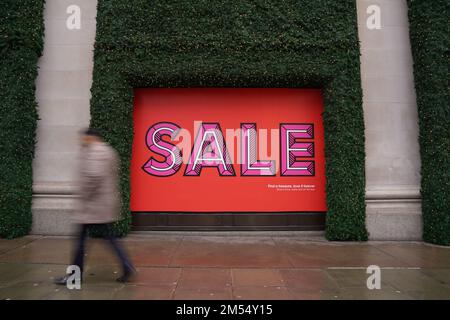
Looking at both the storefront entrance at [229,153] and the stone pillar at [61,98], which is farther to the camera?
the storefront entrance at [229,153]

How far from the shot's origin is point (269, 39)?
787cm

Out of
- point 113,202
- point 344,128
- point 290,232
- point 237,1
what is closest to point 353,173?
point 344,128

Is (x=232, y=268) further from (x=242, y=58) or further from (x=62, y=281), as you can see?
(x=242, y=58)

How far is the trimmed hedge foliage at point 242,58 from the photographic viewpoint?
7.72 m

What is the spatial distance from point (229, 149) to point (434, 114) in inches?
176

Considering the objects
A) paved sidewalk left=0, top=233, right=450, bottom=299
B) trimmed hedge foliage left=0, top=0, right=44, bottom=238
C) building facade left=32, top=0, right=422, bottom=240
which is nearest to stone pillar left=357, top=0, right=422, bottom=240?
building facade left=32, top=0, right=422, bottom=240

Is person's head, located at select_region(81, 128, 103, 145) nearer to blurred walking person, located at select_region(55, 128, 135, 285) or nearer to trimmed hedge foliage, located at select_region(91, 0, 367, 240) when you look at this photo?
blurred walking person, located at select_region(55, 128, 135, 285)

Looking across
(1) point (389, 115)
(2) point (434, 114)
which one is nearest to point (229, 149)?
(1) point (389, 115)

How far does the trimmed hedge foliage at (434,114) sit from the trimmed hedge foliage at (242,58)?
1.33m

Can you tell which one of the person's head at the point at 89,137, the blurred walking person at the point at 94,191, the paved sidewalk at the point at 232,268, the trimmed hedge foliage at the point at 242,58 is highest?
the trimmed hedge foliage at the point at 242,58

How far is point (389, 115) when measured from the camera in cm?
813

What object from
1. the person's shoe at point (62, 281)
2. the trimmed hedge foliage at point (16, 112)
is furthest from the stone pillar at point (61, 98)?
the person's shoe at point (62, 281)

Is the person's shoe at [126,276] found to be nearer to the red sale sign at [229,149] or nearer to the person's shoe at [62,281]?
the person's shoe at [62,281]

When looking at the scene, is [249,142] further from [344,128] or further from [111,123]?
[111,123]
